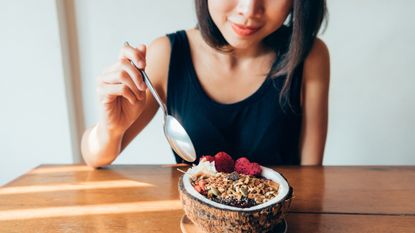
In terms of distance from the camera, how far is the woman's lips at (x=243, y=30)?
73cm

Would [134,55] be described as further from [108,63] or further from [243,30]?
[108,63]

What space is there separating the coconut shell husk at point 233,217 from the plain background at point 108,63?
1115mm

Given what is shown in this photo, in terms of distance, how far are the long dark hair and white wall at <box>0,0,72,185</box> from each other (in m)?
0.80

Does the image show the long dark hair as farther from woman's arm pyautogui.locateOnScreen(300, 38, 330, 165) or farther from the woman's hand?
the woman's hand

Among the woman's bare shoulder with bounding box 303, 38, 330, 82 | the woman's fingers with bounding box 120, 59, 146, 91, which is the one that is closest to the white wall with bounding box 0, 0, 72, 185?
the woman's fingers with bounding box 120, 59, 146, 91

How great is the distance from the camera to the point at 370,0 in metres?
1.41

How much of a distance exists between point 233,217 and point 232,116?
0.49 meters

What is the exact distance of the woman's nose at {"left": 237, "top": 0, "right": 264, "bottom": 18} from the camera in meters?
0.69

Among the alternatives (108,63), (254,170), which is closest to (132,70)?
(254,170)

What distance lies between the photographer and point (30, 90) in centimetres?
145

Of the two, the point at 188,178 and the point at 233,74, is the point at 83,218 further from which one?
the point at 233,74

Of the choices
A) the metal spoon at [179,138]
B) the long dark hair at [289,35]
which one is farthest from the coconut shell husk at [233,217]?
the long dark hair at [289,35]

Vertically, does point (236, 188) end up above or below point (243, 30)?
below

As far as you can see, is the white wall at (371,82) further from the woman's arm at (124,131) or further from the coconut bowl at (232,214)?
the coconut bowl at (232,214)
